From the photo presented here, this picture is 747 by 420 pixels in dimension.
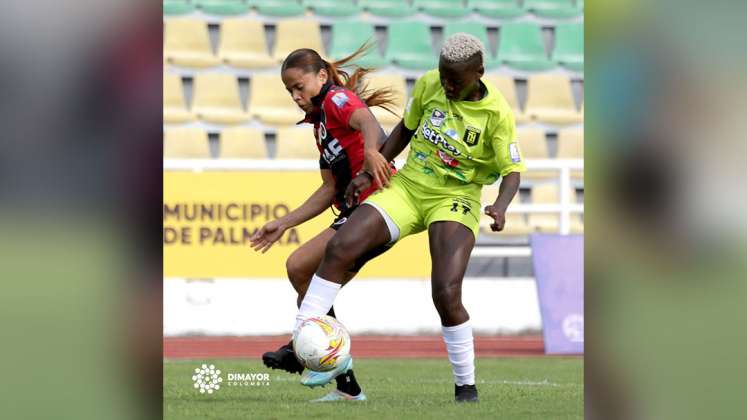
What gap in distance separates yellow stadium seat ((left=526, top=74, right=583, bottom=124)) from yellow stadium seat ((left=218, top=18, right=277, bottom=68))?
2983 millimetres

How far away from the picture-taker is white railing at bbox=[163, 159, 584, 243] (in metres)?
9.79

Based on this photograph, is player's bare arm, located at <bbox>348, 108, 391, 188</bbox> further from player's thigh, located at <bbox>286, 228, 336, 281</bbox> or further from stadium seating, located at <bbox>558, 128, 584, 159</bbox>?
stadium seating, located at <bbox>558, 128, 584, 159</bbox>

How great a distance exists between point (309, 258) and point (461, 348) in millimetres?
810

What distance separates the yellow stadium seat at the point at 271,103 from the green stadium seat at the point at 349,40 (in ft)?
2.51

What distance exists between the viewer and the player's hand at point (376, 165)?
4578 millimetres

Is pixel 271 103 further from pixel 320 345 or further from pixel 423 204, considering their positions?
pixel 320 345

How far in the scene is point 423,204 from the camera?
16.0ft

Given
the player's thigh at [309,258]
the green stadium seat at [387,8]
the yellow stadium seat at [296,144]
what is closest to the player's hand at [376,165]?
the player's thigh at [309,258]
